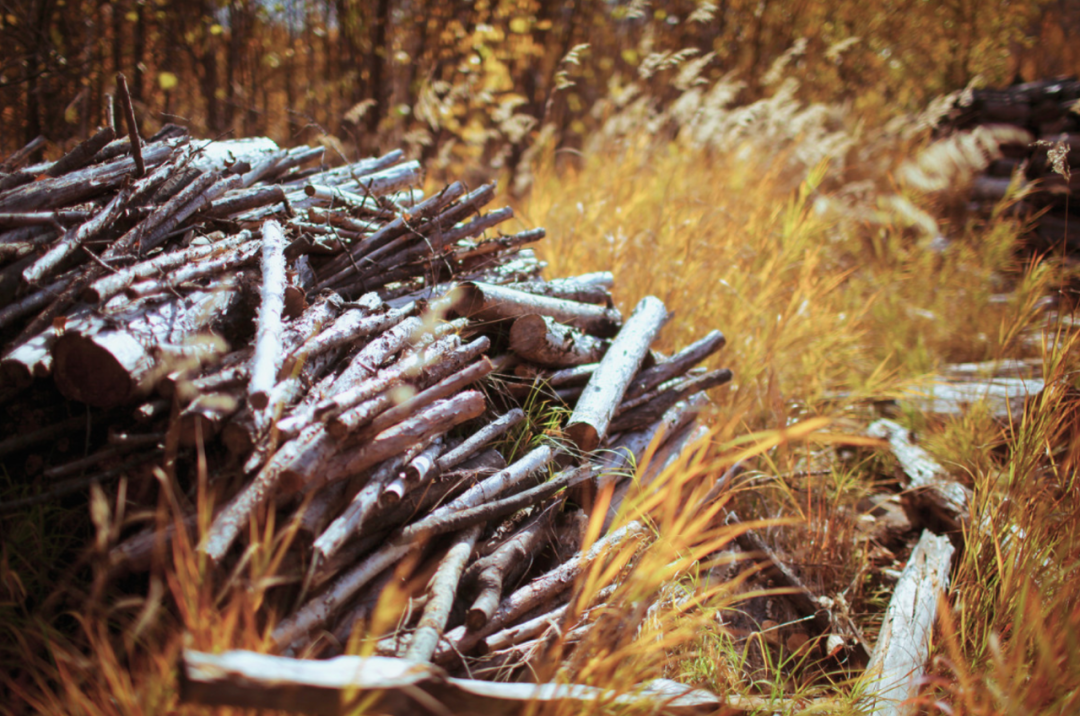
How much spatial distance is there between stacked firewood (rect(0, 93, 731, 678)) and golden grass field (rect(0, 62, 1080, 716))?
0.62 feet

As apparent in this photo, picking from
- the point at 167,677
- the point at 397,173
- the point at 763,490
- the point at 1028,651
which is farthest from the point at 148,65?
the point at 1028,651

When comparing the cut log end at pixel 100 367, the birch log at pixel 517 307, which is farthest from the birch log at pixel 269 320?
the birch log at pixel 517 307

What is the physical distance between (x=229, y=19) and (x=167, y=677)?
18.2ft

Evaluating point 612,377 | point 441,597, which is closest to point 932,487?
point 612,377

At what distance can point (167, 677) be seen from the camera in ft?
4.46

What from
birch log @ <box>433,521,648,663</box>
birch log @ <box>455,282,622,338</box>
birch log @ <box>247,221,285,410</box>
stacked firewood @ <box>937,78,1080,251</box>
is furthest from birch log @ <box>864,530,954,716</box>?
stacked firewood @ <box>937,78,1080,251</box>

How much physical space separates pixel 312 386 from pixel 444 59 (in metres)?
5.46

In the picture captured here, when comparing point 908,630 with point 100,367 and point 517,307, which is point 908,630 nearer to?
point 517,307

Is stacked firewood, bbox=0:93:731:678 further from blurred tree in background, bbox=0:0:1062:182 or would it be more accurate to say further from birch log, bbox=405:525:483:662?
blurred tree in background, bbox=0:0:1062:182

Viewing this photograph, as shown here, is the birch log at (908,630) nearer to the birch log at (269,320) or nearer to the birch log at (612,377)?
the birch log at (612,377)

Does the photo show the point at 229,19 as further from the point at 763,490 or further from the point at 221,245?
the point at 763,490

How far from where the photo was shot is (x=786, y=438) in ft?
5.56

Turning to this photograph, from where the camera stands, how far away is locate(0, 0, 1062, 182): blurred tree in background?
4281mm

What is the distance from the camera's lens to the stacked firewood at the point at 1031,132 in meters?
5.45
